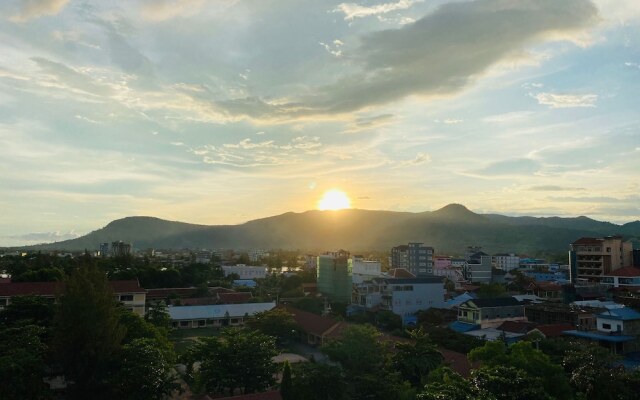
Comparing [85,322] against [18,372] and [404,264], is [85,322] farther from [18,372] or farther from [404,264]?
[404,264]

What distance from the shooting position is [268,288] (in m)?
73.2

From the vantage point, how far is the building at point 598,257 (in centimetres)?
6569

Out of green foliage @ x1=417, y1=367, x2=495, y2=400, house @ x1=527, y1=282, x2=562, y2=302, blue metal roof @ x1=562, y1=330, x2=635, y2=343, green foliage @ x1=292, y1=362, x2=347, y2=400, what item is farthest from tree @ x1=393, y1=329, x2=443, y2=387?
house @ x1=527, y1=282, x2=562, y2=302

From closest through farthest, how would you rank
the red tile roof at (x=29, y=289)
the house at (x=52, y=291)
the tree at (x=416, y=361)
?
the tree at (x=416, y=361) → the house at (x=52, y=291) → the red tile roof at (x=29, y=289)

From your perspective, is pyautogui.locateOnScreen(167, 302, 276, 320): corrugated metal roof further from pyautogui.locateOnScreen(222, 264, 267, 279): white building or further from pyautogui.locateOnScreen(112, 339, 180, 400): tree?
pyautogui.locateOnScreen(222, 264, 267, 279): white building

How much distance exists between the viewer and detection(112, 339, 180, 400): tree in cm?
2191

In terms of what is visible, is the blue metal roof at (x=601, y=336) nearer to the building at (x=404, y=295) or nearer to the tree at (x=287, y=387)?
the building at (x=404, y=295)

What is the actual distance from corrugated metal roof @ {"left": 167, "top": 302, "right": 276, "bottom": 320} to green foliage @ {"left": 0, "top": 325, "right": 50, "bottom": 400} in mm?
26696

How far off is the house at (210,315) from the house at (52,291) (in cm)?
699

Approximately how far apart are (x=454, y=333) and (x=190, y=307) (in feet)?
95.0

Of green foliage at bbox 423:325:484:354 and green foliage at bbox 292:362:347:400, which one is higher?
green foliage at bbox 292:362:347:400

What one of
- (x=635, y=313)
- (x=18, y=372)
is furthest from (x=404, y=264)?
(x=18, y=372)

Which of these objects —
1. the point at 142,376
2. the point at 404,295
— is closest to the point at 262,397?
the point at 142,376

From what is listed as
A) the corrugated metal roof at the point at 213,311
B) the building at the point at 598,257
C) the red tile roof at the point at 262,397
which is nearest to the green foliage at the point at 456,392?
the red tile roof at the point at 262,397
